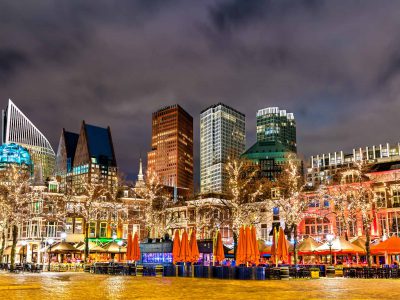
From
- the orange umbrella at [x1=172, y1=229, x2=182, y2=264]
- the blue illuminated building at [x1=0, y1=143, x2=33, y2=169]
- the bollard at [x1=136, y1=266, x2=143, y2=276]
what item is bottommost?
the bollard at [x1=136, y1=266, x2=143, y2=276]

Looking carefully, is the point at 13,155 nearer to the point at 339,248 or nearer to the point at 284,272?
the point at 339,248

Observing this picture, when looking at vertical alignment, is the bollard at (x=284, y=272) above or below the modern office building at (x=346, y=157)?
below

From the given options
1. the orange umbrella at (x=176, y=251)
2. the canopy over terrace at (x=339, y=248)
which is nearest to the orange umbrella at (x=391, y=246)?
the canopy over terrace at (x=339, y=248)

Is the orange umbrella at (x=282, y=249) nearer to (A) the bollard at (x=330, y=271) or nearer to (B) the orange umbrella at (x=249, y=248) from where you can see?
(B) the orange umbrella at (x=249, y=248)

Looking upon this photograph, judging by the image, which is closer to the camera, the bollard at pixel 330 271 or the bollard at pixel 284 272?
the bollard at pixel 284 272

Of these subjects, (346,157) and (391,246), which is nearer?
(391,246)

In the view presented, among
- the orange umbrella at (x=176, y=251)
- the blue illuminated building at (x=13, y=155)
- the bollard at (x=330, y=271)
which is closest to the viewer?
the orange umbrella at (x=176, y=251)

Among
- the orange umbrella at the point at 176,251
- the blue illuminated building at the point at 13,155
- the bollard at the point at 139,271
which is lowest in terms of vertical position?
the bollard at the point at 139,271

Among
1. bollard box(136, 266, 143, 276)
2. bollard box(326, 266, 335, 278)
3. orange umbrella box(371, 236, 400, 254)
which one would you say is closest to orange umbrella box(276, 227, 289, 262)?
bollard box(326, 266, 335, 278)

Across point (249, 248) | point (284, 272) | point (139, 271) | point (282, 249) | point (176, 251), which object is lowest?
point (139, 271)

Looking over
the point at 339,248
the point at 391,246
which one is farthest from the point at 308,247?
the point at 391,246

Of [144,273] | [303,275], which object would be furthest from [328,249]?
[144,273]

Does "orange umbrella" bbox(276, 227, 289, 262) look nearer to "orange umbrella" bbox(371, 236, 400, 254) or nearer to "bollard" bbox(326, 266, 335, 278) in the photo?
"bollard" bbox(326, 266, 335, 278)

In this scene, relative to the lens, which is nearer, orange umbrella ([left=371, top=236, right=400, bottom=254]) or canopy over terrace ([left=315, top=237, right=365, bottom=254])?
orange umbrella ([left=371, top=236, right=400, bottom=254])
